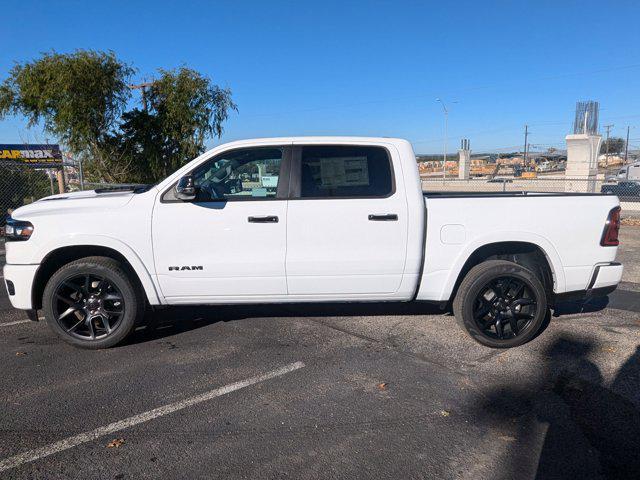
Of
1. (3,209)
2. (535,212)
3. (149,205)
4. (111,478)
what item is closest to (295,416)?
(111,478)

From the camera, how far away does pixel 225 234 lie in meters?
4.36

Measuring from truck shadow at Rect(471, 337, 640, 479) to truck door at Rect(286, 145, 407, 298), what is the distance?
1.41 metres

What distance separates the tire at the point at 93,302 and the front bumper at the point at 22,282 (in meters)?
0.14

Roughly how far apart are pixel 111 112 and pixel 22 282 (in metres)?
11.5

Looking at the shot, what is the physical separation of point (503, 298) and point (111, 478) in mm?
3486

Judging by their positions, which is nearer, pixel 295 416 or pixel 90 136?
pixel 295 416

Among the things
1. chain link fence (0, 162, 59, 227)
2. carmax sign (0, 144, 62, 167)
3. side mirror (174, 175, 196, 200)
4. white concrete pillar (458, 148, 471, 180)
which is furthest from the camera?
white concrete pillar (458, 148, 471, 180)

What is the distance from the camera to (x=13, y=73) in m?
13.9

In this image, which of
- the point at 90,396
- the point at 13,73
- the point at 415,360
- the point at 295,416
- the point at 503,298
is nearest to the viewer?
the point at 295,416

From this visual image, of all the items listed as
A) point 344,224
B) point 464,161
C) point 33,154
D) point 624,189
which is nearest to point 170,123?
point 33,154

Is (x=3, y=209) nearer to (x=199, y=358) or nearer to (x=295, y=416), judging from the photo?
(x=199, y=358)

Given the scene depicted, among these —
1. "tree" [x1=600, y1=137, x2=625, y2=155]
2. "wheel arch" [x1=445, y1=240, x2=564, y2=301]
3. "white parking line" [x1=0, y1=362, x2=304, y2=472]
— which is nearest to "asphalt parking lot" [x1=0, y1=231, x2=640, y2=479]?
"white parking line" [x1=0, y1=362, x2=304, y2=472]

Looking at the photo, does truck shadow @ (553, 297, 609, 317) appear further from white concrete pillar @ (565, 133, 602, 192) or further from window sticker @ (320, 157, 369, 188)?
white concrete pillar @ (565, 133, 602, 192)

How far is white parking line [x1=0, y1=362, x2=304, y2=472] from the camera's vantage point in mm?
2894
